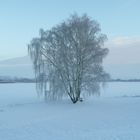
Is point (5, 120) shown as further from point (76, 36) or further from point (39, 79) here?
point (76, 36)

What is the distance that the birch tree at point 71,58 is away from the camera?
24.8m

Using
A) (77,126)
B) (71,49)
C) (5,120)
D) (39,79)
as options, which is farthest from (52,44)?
(77,126)

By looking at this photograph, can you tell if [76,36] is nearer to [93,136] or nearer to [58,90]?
[58,90]

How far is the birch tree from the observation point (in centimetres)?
2478

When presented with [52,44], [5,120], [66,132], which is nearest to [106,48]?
[52,44]

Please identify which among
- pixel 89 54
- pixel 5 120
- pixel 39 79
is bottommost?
pixel 5 120

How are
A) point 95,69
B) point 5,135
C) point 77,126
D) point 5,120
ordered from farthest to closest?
point 95,69, point 5,120, point 77,126, point 5,135

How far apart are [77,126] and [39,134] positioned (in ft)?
8.48

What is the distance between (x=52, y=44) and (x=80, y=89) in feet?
16.4

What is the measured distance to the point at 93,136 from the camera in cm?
1025

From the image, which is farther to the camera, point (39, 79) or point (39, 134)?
point (39, 79)

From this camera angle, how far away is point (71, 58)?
24906mm

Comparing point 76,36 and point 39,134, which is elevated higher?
point 76,36

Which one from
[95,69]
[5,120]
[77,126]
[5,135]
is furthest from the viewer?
[95,69]
